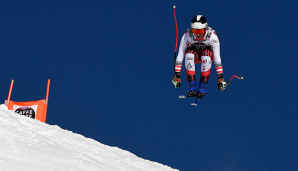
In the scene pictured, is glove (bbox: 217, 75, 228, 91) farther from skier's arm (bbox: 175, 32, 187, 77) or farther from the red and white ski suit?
skier's arm (bbox: 175, 32, 187, 77)

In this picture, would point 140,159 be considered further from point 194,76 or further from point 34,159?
point 34,159

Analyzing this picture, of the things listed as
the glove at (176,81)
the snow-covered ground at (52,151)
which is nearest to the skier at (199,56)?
the glove at (176,81)

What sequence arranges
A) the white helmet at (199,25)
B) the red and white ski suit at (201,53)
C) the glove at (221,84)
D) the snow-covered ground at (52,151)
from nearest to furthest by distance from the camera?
1. the snow-covered ground at (52,151)
2. the white helmet at (199,25)
3. the glove at (221,84)
4. the red and white ski suit at (201,53)

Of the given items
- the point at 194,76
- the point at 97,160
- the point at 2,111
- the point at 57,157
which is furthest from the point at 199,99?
the point at 2,111

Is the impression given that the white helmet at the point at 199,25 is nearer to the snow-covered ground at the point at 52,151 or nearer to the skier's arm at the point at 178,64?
the skier's arm at the point at 178,64

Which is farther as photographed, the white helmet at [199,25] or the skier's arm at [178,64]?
the skier's arm at [178,64]

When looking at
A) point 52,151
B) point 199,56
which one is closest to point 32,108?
point 52,151

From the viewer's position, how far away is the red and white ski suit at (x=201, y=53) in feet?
29.3

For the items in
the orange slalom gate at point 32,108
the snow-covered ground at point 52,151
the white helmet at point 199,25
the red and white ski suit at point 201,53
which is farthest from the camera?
the orange slalom gate at point 32,108

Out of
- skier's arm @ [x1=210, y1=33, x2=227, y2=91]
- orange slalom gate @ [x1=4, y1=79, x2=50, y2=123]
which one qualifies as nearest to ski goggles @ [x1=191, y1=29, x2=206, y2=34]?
skier's arm @ [x1=210, y1=33, x2=227, y2=91]

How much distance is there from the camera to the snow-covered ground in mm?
6523

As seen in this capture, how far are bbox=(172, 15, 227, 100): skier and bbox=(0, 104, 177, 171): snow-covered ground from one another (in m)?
2.24

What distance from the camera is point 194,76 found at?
9.17m

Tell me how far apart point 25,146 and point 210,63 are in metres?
4.14
